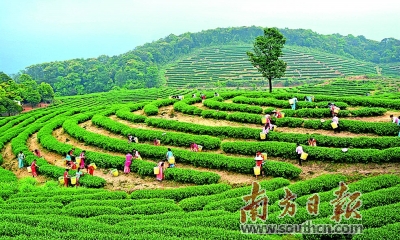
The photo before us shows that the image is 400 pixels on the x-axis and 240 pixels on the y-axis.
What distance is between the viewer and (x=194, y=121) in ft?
78.2

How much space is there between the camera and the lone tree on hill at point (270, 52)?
3072 centimetres

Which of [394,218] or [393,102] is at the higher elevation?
[393,102]

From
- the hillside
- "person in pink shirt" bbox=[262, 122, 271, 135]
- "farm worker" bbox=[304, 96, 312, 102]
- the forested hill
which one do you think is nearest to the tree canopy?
the forested hill

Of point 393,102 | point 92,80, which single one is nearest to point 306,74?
point 92,80

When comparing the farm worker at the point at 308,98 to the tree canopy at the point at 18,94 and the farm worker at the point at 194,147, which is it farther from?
the tree canopy at the point at 18,94

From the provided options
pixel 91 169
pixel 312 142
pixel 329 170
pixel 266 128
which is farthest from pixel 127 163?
pixel 329 170

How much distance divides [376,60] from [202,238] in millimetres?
155029

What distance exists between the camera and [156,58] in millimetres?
142875

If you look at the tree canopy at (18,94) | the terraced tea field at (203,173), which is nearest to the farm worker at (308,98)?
the terraced tea field at (203,173)

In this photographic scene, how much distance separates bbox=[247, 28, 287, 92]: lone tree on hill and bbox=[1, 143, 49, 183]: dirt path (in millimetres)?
22150

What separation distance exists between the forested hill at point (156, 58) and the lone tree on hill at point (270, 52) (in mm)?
81429

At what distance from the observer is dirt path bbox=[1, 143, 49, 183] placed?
1931 cm

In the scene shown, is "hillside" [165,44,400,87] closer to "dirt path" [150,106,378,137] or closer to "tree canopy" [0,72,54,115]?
"tree canopy" [0,72,54,115]

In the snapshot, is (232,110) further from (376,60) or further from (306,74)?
(376,60)
